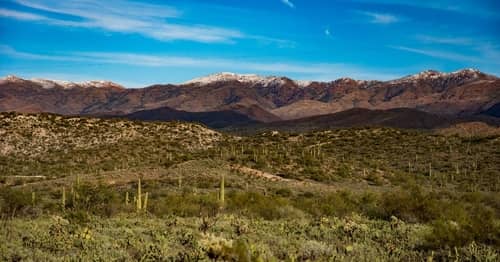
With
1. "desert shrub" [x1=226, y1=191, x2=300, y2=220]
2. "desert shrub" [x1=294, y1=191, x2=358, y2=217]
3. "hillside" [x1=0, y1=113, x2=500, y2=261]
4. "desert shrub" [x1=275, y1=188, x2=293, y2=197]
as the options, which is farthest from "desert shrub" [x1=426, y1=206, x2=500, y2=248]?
"desert shrub" [x1=275, y1=188, x2=293, y2=197]

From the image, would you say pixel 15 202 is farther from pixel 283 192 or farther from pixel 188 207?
pixel 283 192

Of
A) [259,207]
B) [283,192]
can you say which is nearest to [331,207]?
[259,207]

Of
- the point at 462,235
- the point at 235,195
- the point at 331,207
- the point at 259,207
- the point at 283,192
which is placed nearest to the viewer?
the point at 462,235

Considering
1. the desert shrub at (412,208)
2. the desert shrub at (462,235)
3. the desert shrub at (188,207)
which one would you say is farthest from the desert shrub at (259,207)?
the desert shrub at (462,235)

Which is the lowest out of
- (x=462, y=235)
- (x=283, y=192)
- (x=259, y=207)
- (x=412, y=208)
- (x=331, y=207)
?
(x=283, y=192)

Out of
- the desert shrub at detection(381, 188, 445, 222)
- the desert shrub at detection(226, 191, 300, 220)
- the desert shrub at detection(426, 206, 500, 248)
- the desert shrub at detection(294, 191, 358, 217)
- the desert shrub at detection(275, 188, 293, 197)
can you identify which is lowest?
the desert shrub at detection(275, 188, 293, 197)

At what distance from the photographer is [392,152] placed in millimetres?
62000

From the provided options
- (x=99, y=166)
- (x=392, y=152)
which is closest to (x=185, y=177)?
(x=99, y=166)

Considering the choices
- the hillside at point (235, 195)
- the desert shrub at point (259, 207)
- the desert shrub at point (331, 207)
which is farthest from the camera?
the desert shrub at point (331, 207)

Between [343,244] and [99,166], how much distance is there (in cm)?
4164

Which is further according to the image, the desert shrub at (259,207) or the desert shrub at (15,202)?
the desert shrub at (15,202)

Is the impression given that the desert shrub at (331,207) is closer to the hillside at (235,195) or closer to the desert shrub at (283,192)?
the hillside at (235,195)

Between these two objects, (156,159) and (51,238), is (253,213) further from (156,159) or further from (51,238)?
(156,159)

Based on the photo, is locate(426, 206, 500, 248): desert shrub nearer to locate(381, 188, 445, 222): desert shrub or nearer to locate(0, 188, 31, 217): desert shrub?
locate(381, 188, 445, 222): desert shrub
